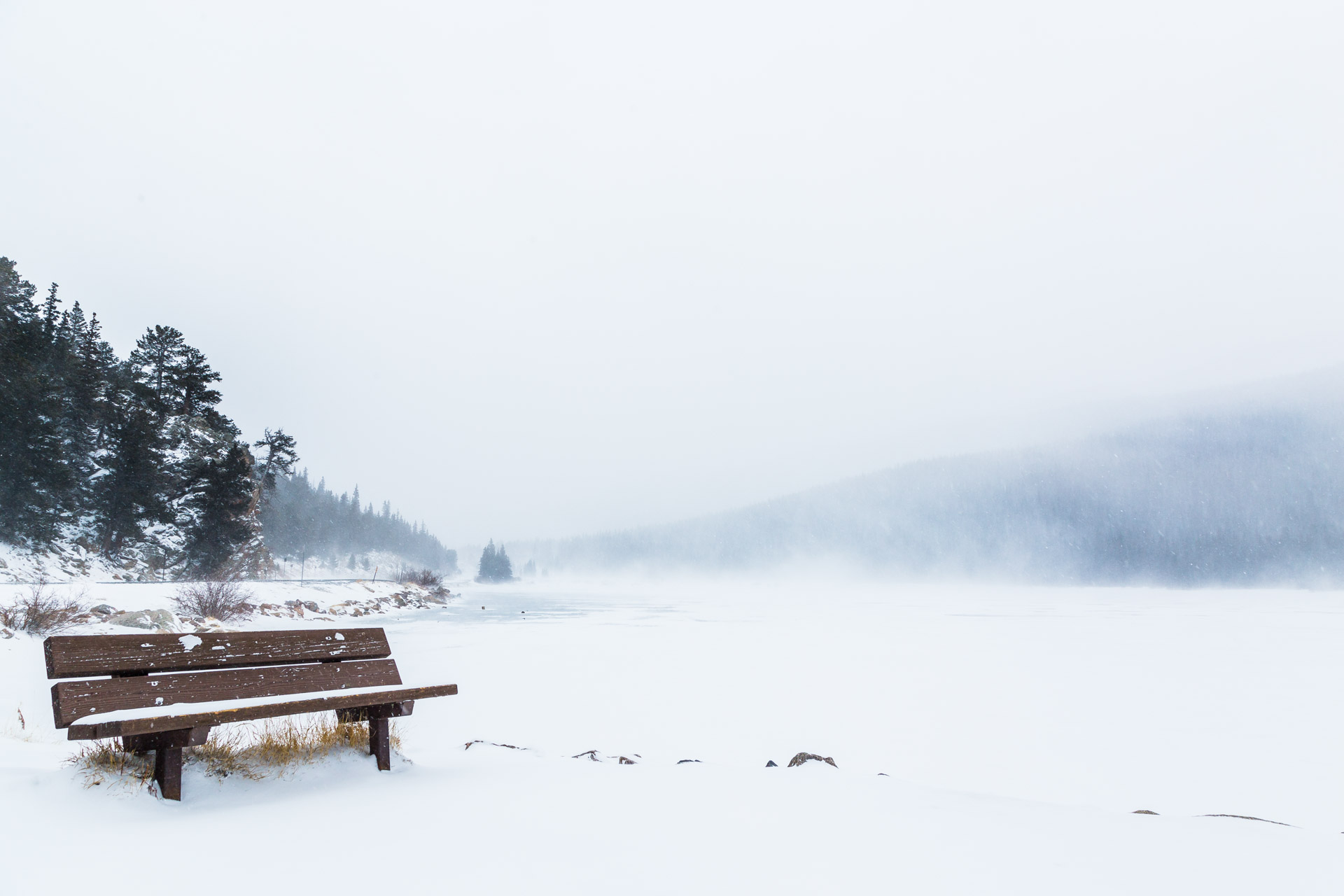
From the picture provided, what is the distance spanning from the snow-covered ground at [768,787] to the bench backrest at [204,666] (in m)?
0.57

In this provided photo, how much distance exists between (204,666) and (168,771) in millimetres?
571

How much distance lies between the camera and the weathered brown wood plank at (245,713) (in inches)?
123

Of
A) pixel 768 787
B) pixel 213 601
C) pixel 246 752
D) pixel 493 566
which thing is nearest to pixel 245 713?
pixel 246 752

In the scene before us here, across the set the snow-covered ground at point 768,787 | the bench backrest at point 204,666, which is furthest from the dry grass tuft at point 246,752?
the bench backrest at point 204,666

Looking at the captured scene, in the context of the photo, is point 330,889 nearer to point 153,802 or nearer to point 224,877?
point 224,877

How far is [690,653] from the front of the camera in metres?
15.7

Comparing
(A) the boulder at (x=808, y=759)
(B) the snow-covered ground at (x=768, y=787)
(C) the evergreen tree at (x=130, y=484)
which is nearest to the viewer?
(B) the snow-covered ground at (x=768, y=787)

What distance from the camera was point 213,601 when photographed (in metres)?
18.9

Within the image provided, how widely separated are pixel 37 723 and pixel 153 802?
5052 millimetres

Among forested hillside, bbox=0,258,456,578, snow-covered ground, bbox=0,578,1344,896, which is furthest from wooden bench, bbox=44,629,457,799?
forested hillside, bbox=0,258,456,578

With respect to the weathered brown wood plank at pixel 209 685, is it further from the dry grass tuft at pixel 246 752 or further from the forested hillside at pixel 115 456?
the forested hillside at pixel 115 456

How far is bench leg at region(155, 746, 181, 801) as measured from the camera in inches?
143

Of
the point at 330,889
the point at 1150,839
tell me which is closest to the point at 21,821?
the point at 330,889

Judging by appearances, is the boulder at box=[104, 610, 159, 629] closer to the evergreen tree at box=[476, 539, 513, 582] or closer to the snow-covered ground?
the snow-covered ground
